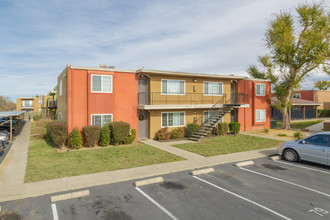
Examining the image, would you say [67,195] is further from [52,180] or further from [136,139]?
[136,139]

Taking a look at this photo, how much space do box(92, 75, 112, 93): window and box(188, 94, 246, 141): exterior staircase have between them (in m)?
7.91

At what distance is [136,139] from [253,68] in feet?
90.2

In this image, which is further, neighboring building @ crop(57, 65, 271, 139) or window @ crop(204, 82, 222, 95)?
window @ crop(204, 82, 222, 95)

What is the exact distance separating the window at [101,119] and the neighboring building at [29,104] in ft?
213

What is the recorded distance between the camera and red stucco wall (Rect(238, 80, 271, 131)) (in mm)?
22969

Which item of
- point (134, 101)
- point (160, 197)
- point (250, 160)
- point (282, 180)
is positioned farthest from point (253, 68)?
point (160, 197)

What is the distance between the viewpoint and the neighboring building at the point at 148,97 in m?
15.7

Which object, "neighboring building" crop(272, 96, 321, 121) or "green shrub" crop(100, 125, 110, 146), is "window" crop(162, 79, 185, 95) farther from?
"neighboring building" crop(272, 96, 321, 121)

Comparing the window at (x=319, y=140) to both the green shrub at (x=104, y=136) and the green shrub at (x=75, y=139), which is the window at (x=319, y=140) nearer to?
the green shrub at (x=104, y=136)

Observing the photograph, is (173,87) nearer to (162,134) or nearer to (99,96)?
(162,134)

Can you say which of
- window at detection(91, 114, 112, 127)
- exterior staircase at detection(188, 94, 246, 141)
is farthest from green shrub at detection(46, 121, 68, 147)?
exterior staircase at detection(188, 94, 246, 141)

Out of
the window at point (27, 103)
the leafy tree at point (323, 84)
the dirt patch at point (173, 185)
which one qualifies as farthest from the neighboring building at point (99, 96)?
the window at point (27, 103)

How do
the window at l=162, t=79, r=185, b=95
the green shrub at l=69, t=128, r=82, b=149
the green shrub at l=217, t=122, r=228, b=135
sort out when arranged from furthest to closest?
the green shrub at l=217, t=122, r=228, b=135, the window at l=162, t=79, r=185, b=95, the green shrub at l=69, t=128, r=82, b=149

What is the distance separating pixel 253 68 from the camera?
121ft
